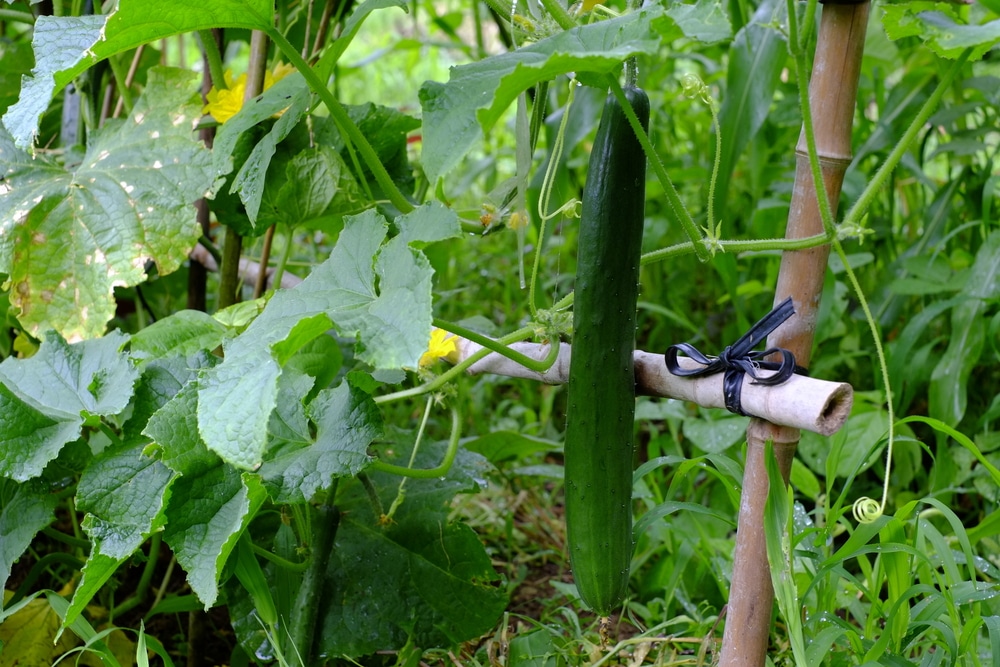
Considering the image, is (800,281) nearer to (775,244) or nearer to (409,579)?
(775,244)

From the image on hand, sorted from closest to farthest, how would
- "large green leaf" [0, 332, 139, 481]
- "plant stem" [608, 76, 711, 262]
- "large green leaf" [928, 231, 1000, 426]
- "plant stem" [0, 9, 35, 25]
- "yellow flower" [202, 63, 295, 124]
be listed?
1. "plant stem" [608, 76, 711, 262]
2. "large green leaf" [0, 332, 139, 481]
3. "yellow flower" [202, 63, 295, 124]
4. "plant stem" [0, 9, 35, 25]
5. "large green leaf" [928, 231, 1000, 426]

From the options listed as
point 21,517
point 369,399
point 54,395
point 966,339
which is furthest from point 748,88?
point 21,517

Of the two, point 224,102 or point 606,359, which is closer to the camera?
point 606,359

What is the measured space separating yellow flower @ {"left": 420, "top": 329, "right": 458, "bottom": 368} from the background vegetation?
26mm

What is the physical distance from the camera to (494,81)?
2.62 ft

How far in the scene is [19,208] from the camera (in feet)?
4.27

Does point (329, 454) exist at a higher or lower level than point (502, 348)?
lower

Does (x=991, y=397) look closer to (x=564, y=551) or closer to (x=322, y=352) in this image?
(x=564, y=551)

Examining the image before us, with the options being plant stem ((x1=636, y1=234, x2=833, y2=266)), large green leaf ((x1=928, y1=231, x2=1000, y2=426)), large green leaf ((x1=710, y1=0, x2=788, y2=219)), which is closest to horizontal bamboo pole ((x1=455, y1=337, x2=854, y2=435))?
plant stem ((x1=636, y1=234, x2=833, y2=266))

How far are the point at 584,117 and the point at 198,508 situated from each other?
1.33 metres

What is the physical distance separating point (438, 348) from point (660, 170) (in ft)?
1.39

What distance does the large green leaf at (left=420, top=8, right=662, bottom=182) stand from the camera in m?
0.77

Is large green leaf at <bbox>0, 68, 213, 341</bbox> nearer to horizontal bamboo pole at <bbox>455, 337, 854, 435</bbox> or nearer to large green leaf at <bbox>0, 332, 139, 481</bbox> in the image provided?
large green leaf at <bbox>0, 332, 139, 481</bbox>

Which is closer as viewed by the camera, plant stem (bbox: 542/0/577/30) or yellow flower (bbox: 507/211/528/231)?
plant stem (bbox: 542/0/577/30)
